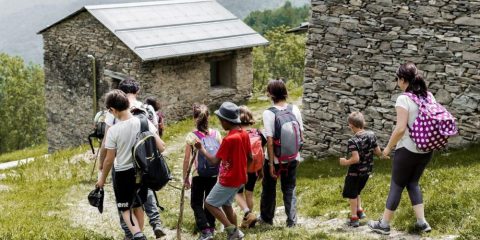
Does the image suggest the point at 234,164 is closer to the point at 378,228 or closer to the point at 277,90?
the point at 277,90

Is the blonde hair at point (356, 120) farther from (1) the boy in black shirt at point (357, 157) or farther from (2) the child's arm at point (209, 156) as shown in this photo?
(2) the child's arm at point (209, 156)

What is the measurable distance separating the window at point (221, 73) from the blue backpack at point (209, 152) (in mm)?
15336

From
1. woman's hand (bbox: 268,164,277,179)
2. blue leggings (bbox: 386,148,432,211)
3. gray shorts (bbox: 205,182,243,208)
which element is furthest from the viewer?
woman's hand (bbox: 268,164,277,179)

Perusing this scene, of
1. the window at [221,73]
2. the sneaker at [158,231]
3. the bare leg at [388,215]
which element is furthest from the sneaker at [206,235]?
the window at [221,73]

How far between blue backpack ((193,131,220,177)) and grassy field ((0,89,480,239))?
0.90 m

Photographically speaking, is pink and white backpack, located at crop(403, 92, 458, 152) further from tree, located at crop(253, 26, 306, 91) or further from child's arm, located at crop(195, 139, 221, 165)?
tree, located at crop(253, 26, 306, 91)

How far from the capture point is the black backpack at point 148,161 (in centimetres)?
620

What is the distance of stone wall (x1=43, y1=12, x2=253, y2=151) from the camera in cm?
1906

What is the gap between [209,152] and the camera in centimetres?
646

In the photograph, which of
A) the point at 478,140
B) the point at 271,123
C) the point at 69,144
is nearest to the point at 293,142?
the point at 271,123

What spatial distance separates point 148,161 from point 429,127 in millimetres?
2934

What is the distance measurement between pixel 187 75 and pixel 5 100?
31457mm

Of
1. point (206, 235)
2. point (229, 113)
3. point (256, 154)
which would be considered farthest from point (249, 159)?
point (206, 235)

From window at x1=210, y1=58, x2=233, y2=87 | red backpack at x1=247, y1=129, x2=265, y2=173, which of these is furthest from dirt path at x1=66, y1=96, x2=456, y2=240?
window at x1=210, y1=58, x2=233, y2=87
